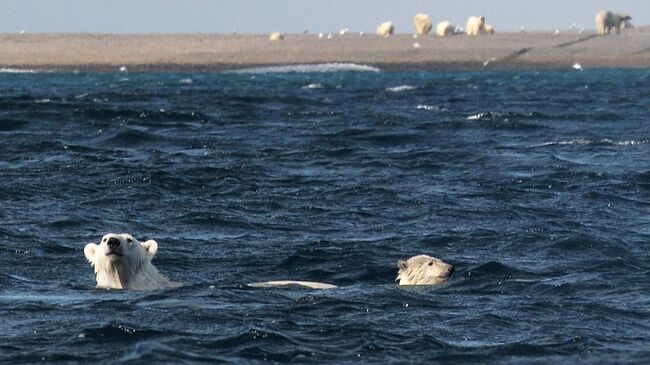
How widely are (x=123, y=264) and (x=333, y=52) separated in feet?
321

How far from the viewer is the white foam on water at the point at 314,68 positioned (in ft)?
326

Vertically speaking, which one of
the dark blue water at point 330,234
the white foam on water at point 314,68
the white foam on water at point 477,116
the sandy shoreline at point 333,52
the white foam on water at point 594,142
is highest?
the dark blue water at point 330,234

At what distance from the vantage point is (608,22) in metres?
118

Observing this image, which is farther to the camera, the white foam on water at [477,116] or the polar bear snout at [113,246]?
the white foam on water at [477,116]

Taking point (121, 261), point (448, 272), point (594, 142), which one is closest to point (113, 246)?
point (121, 261)

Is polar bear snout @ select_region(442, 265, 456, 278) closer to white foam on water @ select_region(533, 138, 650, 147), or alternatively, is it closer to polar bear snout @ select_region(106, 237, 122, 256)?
polar bear snout @ select_region(106, 237, 122, 256)

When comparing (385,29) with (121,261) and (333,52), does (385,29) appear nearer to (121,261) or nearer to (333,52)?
(333,52)

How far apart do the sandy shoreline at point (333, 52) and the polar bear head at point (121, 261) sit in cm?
8977

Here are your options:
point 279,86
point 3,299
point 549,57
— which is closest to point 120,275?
point 3,299

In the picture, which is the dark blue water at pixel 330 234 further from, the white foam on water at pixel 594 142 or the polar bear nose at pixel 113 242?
the polar bear nose at pixel 113 242

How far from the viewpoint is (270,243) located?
1739 cm

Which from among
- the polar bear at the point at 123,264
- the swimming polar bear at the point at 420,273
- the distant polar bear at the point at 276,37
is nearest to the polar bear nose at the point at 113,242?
the polar bear at the point at 123,264

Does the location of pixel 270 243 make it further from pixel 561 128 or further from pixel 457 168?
pixel 561 128

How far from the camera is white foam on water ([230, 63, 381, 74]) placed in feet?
326
